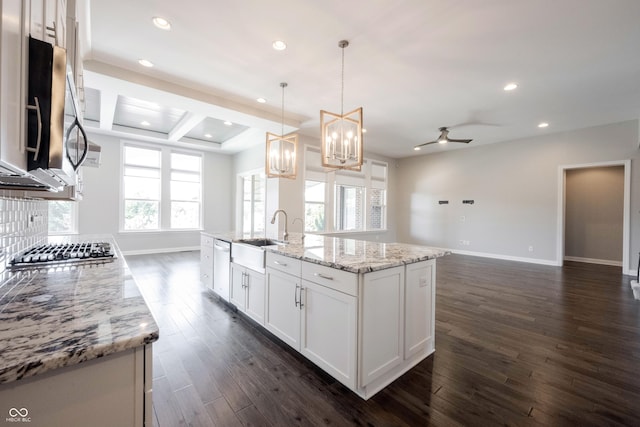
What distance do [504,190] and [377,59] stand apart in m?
5.43

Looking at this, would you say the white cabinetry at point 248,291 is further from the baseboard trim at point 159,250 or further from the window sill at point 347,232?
the baseboard trim at point 159,250

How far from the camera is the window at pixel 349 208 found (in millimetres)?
7461

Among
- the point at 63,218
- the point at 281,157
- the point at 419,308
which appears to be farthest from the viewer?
the point at 63,218

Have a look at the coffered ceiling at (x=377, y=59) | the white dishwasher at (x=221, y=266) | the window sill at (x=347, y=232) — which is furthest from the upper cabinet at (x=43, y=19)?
the window sill at (x=347, y=232)

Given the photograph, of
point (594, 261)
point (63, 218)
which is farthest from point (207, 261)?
point (594, 261)

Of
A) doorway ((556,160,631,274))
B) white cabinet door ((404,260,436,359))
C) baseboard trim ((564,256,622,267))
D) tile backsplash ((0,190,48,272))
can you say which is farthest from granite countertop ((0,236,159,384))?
baseboard trim ((564,256,622,267))

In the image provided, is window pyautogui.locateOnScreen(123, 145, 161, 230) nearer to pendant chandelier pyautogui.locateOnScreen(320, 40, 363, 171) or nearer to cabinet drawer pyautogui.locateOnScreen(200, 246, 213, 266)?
cabinet drawer pyautogui.locateOnScreen(200, 246, 213, 266)

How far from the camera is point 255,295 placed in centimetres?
273

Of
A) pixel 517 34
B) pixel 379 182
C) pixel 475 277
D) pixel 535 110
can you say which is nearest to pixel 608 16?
pixel 517 34

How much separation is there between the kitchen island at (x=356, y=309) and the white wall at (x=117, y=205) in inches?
238

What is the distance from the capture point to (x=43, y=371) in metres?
0.63

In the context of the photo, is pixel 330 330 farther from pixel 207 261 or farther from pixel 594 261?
pixel 594 261

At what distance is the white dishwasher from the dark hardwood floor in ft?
0.71

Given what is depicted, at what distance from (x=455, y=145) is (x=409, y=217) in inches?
101
